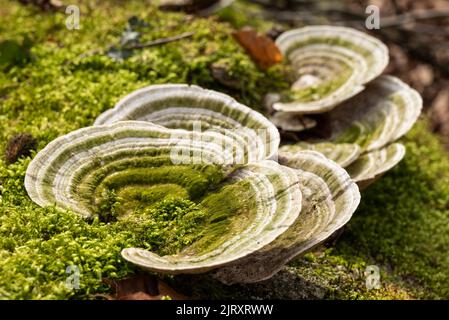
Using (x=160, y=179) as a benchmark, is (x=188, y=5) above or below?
above

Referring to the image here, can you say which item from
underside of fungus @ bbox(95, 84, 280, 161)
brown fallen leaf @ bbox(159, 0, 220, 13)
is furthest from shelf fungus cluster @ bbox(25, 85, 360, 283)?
brown fallen leaf @ bbox(159, 0, 220, 13)

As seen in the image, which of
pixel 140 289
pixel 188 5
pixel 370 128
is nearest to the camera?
pixel 140 289

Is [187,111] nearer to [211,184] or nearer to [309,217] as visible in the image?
[211,184]

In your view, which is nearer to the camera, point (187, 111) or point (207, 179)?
point (207, 179)

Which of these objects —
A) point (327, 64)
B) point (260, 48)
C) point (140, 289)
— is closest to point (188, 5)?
point (260, 48)

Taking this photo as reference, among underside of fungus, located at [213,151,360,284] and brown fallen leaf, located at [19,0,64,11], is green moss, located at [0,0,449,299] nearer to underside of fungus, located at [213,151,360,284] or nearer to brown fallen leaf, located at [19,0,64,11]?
brown fallen leaf, located at [19,0,64,11]

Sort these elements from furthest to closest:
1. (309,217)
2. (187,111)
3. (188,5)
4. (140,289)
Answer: (188,5), (187,111), (309,217), (140,289)

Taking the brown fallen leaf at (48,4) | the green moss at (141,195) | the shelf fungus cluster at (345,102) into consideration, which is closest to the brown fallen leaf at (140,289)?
the green moss at (141,195)
